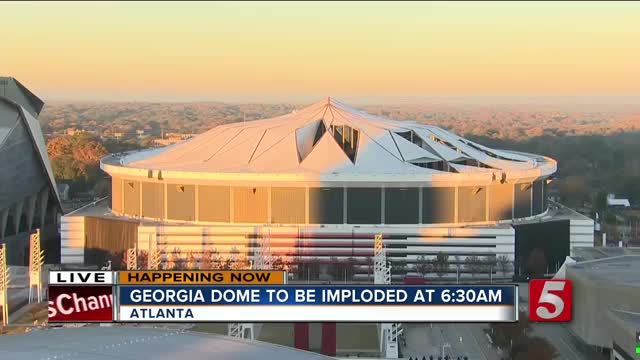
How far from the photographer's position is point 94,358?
26.6 ft

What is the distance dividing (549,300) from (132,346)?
6629mm

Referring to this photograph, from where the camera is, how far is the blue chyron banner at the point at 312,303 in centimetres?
1273

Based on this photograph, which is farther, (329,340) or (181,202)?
(181,202)

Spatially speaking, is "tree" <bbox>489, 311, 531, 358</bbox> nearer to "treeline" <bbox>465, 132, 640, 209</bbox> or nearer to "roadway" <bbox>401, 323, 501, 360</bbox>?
"roadway" <bbox>401, 323, 501, 360</bbox>

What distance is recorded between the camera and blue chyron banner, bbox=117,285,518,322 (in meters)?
12.7

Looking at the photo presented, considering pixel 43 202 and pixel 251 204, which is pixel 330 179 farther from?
pixel 43 202

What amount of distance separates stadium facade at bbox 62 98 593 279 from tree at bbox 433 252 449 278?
10cm

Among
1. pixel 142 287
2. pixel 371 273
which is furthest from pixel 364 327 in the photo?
pixel 142 287

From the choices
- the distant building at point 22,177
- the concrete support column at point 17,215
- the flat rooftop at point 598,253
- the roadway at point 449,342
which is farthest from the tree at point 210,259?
the flat rooftop at point 598,253

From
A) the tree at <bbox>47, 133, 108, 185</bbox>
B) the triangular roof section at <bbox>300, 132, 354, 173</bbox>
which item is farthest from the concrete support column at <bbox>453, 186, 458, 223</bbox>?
the tree at <bbox>47, 133, 108, 185</bbox>

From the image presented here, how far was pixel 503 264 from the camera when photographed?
3419cm

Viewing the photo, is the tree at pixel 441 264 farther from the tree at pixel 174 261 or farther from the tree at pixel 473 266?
the tree at pixel 174 261

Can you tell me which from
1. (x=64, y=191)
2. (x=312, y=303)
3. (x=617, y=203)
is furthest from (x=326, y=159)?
(x=617, y=203)

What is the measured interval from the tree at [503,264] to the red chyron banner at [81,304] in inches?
908
